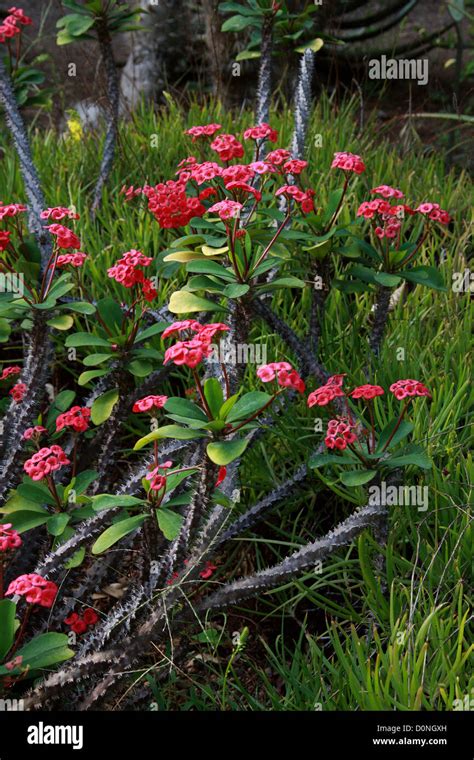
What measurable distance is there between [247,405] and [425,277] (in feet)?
3.02

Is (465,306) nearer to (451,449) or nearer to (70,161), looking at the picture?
(451,449)

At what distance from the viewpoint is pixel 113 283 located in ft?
10.1

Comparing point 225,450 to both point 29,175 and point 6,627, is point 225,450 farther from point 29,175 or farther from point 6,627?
point 29,175

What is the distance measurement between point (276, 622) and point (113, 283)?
1.38 metres

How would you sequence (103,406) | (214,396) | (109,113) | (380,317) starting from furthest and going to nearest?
1. (109,113)
2. (380,317)
3. (103,406)
4. (214,396)

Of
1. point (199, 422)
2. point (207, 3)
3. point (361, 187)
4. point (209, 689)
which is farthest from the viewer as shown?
point (207, 3)

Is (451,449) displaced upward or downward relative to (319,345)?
downward

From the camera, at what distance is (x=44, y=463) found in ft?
6.22

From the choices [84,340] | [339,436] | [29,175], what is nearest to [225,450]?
[339,436]

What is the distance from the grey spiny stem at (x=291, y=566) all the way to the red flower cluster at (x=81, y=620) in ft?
1.14

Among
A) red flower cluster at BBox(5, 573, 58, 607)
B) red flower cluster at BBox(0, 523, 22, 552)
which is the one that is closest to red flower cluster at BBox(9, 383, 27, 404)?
red flower cluster at BBox(0, 523, 22, 552)

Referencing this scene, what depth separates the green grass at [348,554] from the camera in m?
1.89

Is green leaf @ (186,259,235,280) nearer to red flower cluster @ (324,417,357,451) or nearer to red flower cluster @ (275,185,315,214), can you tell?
red flower cluster @ (275,185,315,214)
